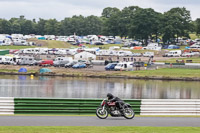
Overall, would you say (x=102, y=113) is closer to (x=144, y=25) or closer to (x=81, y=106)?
(x=81, y=106)

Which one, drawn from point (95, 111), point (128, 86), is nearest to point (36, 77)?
point (128, 86)

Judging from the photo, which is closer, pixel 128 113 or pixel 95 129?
pixel 95 129

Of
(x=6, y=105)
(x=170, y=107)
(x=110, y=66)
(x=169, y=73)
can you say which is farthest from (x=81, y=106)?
(x=110, y=66)

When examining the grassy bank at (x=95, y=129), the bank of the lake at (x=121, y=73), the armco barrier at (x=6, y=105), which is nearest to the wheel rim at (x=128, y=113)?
the grassy bank at (x=95, y=129)

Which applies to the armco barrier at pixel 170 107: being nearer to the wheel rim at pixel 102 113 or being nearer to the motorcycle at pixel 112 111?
the motorcycle at pixel 112 111

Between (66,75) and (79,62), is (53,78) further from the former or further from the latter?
(79,62)

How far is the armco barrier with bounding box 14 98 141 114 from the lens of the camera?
28.7 meters

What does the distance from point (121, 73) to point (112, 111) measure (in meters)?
67.1

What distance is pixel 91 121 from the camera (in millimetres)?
26109

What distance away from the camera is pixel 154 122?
86.7 feet

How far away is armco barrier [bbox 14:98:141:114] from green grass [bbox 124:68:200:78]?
61908mm

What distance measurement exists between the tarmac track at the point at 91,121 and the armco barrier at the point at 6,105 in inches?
54.5

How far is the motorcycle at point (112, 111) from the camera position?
88.4 feet

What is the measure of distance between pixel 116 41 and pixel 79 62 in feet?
234
